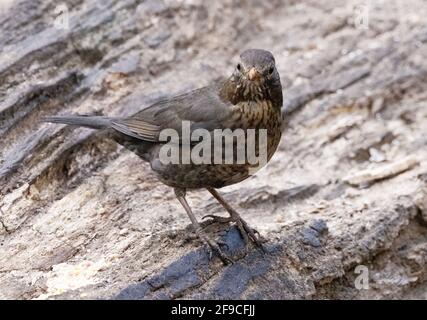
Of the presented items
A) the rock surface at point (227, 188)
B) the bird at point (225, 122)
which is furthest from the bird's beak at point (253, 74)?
the rock surface at point (227, 188)

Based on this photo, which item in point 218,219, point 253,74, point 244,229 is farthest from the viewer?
point 218,219

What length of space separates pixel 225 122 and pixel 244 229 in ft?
2.59

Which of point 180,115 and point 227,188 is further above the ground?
point 180,115

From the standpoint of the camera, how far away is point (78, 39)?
691cm

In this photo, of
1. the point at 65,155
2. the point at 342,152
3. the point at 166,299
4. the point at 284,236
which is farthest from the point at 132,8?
the point at 166,299

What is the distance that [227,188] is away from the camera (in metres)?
6.32

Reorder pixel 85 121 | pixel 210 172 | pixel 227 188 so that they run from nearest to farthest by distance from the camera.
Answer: pixel 210 172
pixel 85 121
pixel 227 188

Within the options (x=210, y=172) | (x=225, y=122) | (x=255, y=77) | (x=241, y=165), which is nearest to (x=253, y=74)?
(x=255, y=77)

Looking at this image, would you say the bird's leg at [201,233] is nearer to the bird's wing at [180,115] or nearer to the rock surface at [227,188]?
the rock surface at [227,188]

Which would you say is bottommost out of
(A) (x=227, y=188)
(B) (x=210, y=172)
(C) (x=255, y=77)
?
(A) (x=227, y=188)

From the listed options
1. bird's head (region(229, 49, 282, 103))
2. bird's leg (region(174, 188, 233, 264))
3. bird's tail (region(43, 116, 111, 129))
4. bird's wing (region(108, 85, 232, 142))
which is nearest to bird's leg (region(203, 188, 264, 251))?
bird's leg (region(174, 188, 233, 264))

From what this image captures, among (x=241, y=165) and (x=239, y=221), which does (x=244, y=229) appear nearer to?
(x=239, y=221)

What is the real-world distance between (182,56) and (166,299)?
330 cm

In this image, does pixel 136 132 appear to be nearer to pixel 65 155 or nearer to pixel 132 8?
pixel 65 155
